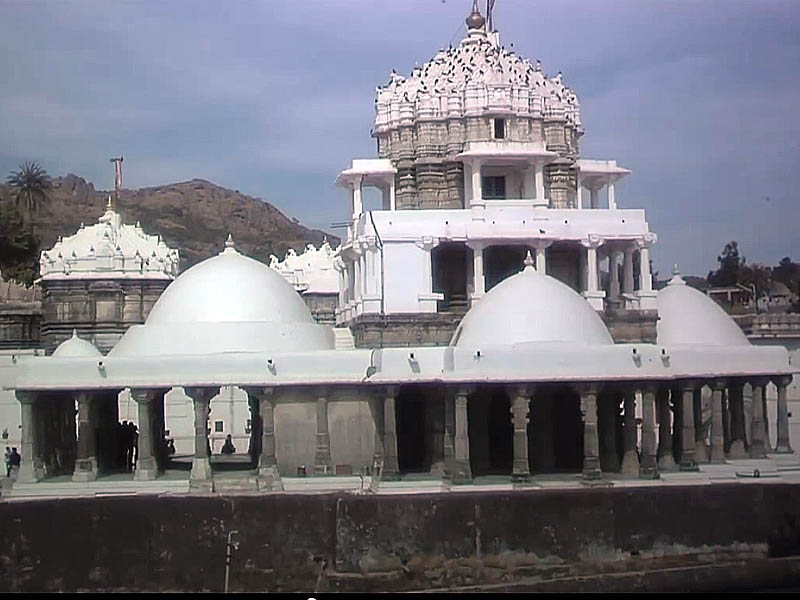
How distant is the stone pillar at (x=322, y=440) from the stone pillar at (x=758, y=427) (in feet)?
31.5

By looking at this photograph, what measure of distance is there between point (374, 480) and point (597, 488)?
4780 mm

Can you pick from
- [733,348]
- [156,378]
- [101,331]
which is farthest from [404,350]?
[101,331]

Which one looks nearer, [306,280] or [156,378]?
[156,378]

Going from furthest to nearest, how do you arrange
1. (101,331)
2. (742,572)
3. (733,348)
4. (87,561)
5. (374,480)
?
(101,331)
(733,348)
(374,480)
(87,561)
(742,572)

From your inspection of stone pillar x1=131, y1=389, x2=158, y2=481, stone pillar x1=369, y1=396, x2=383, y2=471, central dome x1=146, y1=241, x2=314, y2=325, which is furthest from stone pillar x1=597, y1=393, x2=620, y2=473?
stone pillar x1=131, y1=389, x2=158, y2=481

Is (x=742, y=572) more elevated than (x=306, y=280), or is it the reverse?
(x=306, y=280)

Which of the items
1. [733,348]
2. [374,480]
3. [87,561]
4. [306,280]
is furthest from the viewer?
[306,280]

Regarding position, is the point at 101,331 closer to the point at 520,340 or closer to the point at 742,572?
the point at 520,340

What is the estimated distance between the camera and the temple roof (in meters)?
35.7

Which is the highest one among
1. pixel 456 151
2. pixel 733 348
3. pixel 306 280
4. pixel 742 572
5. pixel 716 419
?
pixel 456 151

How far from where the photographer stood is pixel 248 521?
1698cm

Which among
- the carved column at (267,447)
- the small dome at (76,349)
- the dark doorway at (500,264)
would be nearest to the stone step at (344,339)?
the dark doorway at (500,264)

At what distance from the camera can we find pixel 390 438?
2091 centimetres

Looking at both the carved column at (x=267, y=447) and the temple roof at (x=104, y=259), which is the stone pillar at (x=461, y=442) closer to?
the carved column at (x=267, y=447)
